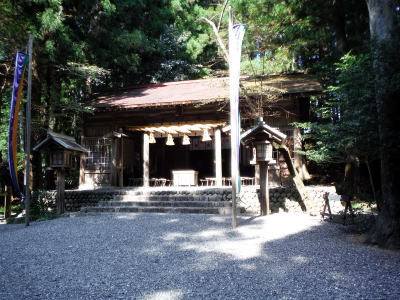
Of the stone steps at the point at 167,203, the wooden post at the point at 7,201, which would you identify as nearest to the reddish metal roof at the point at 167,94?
the stone steps at the point at 167,203

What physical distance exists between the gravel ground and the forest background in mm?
1260

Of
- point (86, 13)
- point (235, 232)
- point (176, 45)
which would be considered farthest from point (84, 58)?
point (235, 232)

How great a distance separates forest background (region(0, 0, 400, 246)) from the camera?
482 cm

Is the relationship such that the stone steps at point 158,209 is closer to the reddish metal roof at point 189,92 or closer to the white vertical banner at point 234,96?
the white vertical banner at point 234,96

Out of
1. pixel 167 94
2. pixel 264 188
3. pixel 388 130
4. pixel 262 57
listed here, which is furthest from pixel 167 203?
pixel 262 57

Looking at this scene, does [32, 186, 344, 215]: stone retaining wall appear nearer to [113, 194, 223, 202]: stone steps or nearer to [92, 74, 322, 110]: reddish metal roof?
[113, 194, 223, 202]: stone steps

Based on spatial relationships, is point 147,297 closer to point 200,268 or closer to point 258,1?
point 200,268

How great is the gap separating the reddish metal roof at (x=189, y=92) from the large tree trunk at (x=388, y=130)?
15.6 ft

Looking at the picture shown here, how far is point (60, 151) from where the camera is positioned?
8547mm

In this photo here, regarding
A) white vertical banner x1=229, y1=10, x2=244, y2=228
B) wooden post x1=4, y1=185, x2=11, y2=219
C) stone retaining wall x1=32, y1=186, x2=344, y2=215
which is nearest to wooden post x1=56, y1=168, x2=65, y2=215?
stone retaining wall x1=32, y1=186, x2=344, y2=215

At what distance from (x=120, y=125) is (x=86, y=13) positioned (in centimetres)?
480

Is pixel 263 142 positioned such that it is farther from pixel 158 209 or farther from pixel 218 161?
pixel 158 209

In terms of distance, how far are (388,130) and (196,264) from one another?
11.1ft

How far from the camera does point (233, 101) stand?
20.1 ft
